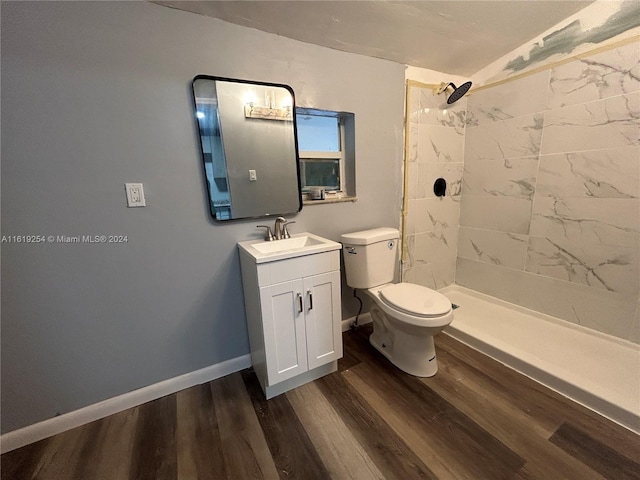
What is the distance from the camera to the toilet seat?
1396mm

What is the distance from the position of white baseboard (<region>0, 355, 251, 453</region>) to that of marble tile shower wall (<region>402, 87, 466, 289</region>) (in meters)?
1.58

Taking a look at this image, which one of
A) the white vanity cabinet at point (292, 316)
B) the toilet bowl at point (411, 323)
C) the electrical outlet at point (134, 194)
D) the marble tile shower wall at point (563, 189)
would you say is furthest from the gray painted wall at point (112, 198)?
the marble tile shower wall at point (563, 189)

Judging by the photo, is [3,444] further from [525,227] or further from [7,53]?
[525,227]

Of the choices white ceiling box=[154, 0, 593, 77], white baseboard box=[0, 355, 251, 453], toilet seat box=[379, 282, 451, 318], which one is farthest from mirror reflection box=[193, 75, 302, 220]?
white baseboard box=[0, 355, 251, 453]

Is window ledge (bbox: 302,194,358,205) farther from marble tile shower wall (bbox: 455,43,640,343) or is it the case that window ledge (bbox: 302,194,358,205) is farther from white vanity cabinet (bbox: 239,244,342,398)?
marble tile shower wall (bbox: 455,43,640,343)

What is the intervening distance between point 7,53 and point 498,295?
10.7ft

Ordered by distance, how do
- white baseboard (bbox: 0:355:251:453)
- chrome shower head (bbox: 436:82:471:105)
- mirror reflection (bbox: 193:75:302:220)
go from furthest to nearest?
chrome shower head (bbox: 436:82:471:105) → mirror reflection (bbox: 193:75:302:220) → white baseboard (bbox: 0:355:251:453)

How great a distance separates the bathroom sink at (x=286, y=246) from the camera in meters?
1.25

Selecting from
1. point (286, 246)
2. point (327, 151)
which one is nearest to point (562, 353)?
point (286, 246)

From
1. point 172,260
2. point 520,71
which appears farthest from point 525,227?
point 172,260

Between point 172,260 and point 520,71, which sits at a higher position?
point 520,71

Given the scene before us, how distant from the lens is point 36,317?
115 cm

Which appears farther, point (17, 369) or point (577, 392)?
point (577, 392)

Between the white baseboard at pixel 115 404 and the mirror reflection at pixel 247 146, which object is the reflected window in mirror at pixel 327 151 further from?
the white baseboard at pixel 115 404
